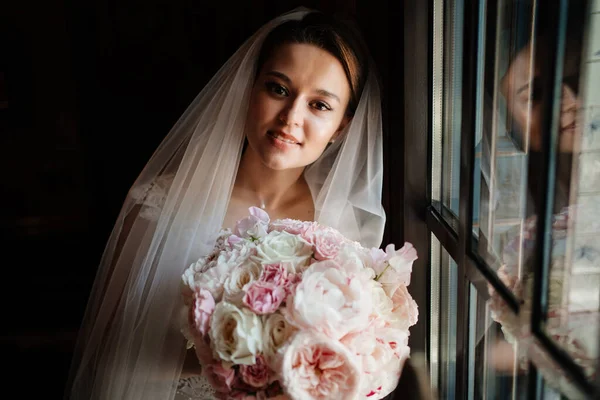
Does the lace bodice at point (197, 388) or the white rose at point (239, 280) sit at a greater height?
the white rose at point (239, 280)

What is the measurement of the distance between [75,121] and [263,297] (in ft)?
4.25

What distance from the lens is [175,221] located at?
4.34 feet

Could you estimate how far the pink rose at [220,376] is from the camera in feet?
2.86

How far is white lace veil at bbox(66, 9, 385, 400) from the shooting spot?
1238 millimetres

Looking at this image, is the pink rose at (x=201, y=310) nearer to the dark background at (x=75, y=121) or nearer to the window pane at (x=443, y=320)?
the window pane at (x=443, y=320)

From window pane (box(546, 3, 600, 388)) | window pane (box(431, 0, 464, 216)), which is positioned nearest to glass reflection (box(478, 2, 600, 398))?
window pane (box(546, 3, 600, 388))

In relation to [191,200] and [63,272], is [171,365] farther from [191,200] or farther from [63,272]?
[63,272]

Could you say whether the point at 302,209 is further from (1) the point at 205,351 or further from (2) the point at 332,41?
(1) the point at 205,351

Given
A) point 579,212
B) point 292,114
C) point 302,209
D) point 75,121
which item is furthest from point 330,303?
point 75,121

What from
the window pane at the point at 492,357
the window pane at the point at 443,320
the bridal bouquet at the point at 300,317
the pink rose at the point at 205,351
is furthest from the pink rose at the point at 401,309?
the pink rose at the point at 205,351

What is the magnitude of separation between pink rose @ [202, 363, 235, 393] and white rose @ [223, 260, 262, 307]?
11 cm

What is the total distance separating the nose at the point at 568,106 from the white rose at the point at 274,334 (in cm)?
48

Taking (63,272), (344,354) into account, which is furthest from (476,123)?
(63,272)

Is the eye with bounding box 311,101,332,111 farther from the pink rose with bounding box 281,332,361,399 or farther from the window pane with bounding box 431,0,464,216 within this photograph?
the pink rose with bounding box 281,332,361,399
